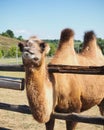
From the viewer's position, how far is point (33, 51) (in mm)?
3953

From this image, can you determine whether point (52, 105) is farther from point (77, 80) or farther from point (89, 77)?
point (89, 77)

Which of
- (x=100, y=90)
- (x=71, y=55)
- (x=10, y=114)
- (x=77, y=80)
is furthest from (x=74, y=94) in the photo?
(x=10, y=114)

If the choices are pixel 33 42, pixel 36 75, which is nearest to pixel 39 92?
pixel 36 75

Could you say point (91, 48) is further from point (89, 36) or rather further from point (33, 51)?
point (33, 51)

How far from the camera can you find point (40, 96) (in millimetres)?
4316

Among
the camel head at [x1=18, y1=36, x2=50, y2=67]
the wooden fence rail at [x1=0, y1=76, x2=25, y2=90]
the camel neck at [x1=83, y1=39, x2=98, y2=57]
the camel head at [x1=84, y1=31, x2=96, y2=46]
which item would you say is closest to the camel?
the camel head at [x1=18, y1=36, x2=50, y2=67]

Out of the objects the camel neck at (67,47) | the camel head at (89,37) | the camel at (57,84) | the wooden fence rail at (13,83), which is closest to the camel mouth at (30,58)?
the camel at (57,84)

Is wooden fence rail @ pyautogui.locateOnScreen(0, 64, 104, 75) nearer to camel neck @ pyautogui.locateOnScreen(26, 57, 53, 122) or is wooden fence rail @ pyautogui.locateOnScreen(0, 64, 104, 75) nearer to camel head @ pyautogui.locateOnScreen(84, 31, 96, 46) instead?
camel neck @ pyautogui.locateOnScreen(26, 57, 53, 122)

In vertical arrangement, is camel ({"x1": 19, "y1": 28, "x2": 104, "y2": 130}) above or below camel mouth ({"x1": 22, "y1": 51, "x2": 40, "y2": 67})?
below

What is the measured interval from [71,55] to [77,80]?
0.59 meters

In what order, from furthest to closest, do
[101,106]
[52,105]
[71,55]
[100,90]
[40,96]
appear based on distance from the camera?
1. [101,106]
2. [100,90]
3. [71,55]
4. [52,105]
5. [40,96]

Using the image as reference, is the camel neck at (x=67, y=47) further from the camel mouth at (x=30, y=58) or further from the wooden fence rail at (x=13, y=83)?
the camel mouth at (x=30, y=58)

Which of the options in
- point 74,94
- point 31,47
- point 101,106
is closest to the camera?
point 31,47

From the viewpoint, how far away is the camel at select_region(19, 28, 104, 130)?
4.08m
